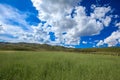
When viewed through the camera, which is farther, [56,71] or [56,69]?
[56,69]

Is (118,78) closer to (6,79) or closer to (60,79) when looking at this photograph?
(60,79)

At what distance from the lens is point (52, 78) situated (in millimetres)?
9406

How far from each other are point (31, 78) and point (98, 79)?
14.2 ft

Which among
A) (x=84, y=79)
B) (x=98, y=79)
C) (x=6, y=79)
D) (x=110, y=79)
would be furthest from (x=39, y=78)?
(x=110, y=79)

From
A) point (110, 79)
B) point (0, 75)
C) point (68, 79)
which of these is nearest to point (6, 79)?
point (0, 75)

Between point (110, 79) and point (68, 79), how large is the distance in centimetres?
278

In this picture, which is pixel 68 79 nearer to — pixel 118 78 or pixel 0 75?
pixel 118 78

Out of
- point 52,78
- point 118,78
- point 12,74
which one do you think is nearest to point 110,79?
point 118,78

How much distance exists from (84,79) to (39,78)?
2.86 meters

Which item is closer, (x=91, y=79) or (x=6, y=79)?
(x=6, y=79)

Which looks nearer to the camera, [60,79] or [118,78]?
[60,79]

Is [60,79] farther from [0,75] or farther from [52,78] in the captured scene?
[0,75]

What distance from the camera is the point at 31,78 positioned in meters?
9.18

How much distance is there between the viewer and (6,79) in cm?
883
